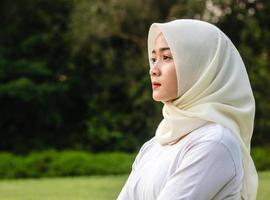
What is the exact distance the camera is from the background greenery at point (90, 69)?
62.9ft

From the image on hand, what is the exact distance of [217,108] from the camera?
1.78m

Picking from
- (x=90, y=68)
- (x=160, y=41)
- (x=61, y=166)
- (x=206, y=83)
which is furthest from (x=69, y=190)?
(x=206, y=83)

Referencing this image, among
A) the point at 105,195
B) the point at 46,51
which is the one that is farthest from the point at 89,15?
the point at 105,195

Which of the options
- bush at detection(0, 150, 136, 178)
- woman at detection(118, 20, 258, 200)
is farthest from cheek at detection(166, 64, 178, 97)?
bush at detection(0, 150, 136, 178)

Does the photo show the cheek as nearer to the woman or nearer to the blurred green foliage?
the woman

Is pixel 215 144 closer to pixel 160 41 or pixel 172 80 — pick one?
pixel 172 80

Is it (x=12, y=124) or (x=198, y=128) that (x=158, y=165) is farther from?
(x=12, y=124)

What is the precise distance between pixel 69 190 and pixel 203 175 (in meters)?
10.5

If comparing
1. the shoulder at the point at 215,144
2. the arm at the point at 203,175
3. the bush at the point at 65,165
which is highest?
the shoulder at the point at 215,144

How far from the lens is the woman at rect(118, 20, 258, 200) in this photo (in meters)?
1.70

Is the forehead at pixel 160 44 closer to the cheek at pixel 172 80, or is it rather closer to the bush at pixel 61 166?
the cheek at pixel 172 80

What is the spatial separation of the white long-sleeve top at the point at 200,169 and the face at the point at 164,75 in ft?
0.39

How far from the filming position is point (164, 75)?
1.82m

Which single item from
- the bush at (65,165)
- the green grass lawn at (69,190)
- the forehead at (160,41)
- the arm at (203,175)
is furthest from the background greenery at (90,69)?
the arm at (203,175)
